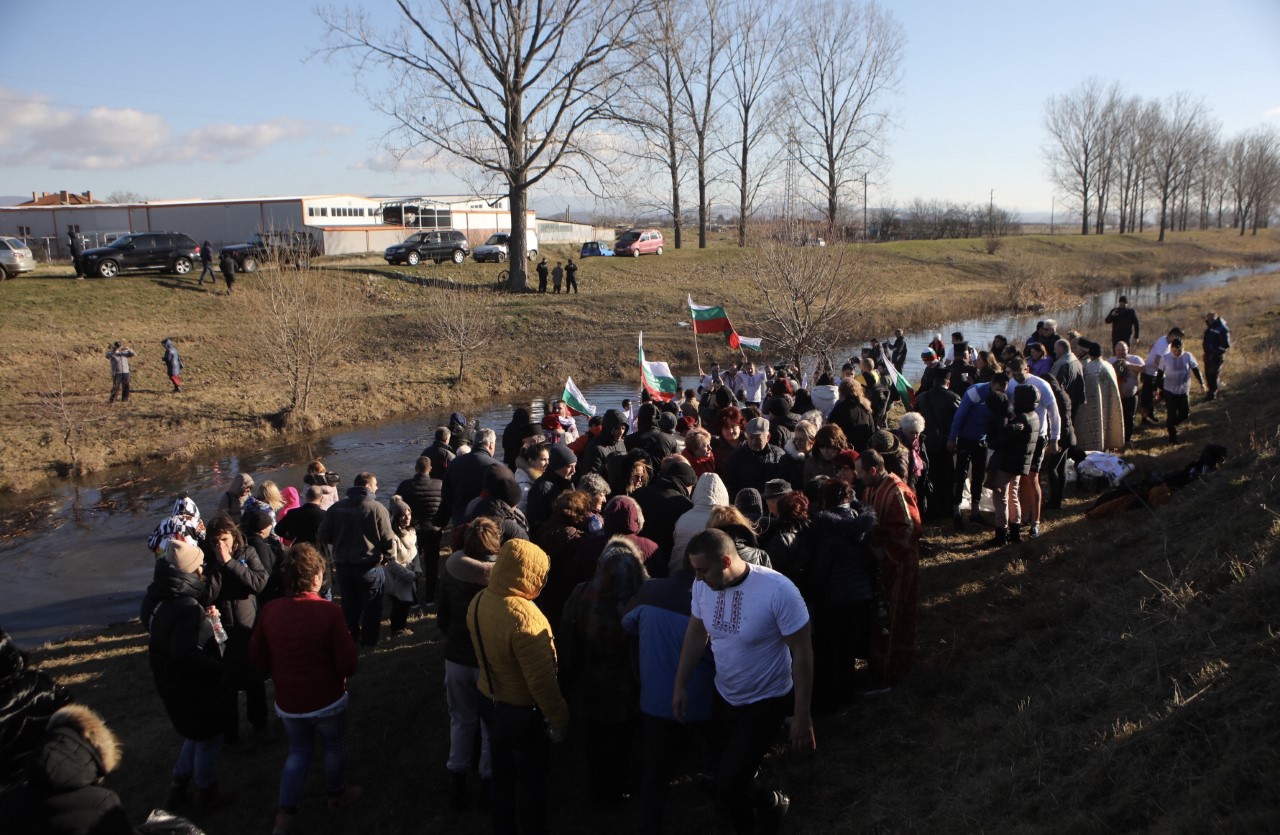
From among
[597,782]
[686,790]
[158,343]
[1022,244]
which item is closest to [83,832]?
[597,782]

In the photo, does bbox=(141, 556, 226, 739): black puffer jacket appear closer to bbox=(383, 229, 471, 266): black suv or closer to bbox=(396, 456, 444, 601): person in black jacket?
bbox=(396, 456, 444, 601): person in black jacket

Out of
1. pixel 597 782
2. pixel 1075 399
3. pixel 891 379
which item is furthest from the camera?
pixel 891 379

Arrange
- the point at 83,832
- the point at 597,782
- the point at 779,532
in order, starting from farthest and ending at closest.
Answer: the point at 779,532
the point at 597,782
the point at 83,832

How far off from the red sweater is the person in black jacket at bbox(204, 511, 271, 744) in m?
0.99

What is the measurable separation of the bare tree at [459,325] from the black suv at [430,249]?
791 centimetres

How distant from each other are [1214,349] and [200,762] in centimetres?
1409

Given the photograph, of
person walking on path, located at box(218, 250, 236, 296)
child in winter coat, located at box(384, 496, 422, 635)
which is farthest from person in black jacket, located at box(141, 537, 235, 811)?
person walking on path, located at box(218, 250, 236, 296)

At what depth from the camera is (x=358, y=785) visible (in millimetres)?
5109

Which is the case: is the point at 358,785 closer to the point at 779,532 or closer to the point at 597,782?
the point at 597,782

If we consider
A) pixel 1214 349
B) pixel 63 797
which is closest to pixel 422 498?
pixel 63 797

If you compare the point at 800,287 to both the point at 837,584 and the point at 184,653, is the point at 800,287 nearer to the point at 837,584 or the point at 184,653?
the point at 837,584

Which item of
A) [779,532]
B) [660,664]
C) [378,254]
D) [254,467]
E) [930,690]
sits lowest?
[254,467]

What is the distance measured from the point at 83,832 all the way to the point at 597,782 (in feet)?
8.68

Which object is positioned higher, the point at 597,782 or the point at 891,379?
the point at 891,379
